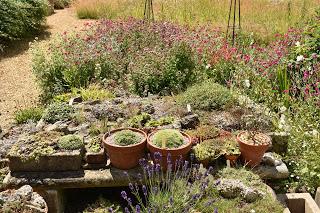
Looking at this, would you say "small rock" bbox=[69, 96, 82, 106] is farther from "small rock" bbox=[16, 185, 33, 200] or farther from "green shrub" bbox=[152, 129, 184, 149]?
"small rock" bbox=[16, 185, 33, 200]

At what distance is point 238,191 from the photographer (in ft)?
14.1

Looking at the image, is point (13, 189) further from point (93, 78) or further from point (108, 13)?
point (108, 13)

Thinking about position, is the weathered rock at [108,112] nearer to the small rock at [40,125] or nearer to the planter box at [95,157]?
the small rock at [40,125]

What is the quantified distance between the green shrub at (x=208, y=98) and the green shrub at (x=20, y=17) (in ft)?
20.4

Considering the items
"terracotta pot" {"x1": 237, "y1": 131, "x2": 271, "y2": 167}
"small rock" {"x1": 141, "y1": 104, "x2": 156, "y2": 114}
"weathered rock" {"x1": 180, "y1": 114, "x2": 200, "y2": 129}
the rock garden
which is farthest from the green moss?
"terracotta pot" {"x1": 237, "y1": 131, "x2": 271, "y2": 167}

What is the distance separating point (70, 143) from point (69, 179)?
1.41 feet

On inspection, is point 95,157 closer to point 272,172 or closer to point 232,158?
point 232,158

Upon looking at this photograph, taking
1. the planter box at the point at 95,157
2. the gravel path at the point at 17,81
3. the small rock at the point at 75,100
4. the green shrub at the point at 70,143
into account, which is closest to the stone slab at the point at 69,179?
the planter box at the point at 95,157

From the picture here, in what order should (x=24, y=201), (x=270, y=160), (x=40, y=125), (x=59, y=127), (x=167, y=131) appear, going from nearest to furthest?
(x=24, y=201) < (x=167, y=131) < (x=270, y=160) < (x=59, y=127) < (x=40, y=125)

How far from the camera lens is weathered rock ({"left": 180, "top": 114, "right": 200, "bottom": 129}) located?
534 centimetres

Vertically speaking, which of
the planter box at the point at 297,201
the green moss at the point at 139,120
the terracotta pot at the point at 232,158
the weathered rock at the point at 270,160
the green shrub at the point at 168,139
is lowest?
Answer: the planter box at the point at 297,201

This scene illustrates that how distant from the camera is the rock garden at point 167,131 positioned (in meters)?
4.31

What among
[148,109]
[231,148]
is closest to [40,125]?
[148,109]

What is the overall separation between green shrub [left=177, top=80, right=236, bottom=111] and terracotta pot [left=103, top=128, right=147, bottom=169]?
153 cm
